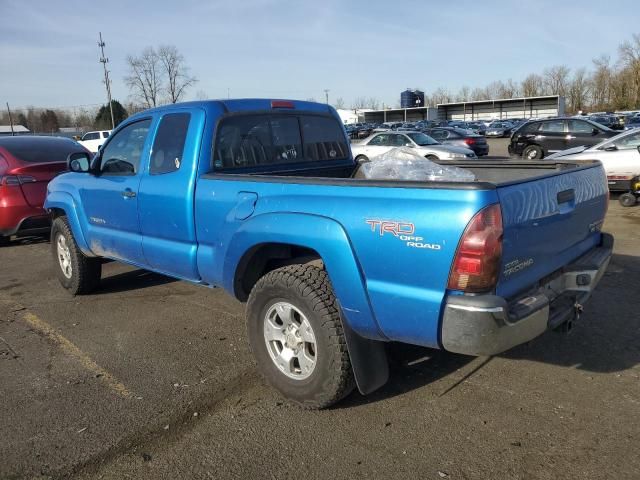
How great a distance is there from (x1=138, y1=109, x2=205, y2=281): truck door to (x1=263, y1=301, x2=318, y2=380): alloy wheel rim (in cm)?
86

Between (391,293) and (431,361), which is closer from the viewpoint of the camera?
(391,293)

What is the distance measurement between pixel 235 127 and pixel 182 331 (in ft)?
5.95

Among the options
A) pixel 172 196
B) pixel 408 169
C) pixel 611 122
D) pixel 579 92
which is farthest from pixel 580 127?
pixel 579 92

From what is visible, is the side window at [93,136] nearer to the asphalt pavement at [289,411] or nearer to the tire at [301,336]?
the asphalt pavement at [289,411]

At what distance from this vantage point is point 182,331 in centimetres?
459

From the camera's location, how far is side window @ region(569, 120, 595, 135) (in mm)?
17438

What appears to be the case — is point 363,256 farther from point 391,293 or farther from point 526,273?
point 526,273

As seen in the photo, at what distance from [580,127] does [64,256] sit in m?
16.9

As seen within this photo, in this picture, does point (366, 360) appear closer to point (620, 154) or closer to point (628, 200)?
point (628, 200)

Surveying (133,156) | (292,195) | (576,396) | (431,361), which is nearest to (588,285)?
(576,396)

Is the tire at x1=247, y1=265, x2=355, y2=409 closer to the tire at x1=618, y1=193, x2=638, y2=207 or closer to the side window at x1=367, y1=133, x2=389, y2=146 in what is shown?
the tire at x1=618, y1=193, x2=638, y2=207

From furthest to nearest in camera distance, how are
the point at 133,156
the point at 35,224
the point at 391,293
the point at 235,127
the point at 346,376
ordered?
the point at 35,224
the point at 133,156
the point at 235,127
the point at 346,376
the point at 391,293

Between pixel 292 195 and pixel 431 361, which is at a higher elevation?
pixel 292 195

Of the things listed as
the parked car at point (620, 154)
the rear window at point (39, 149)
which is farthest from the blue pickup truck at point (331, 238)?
the parked car at point (620, 154)
